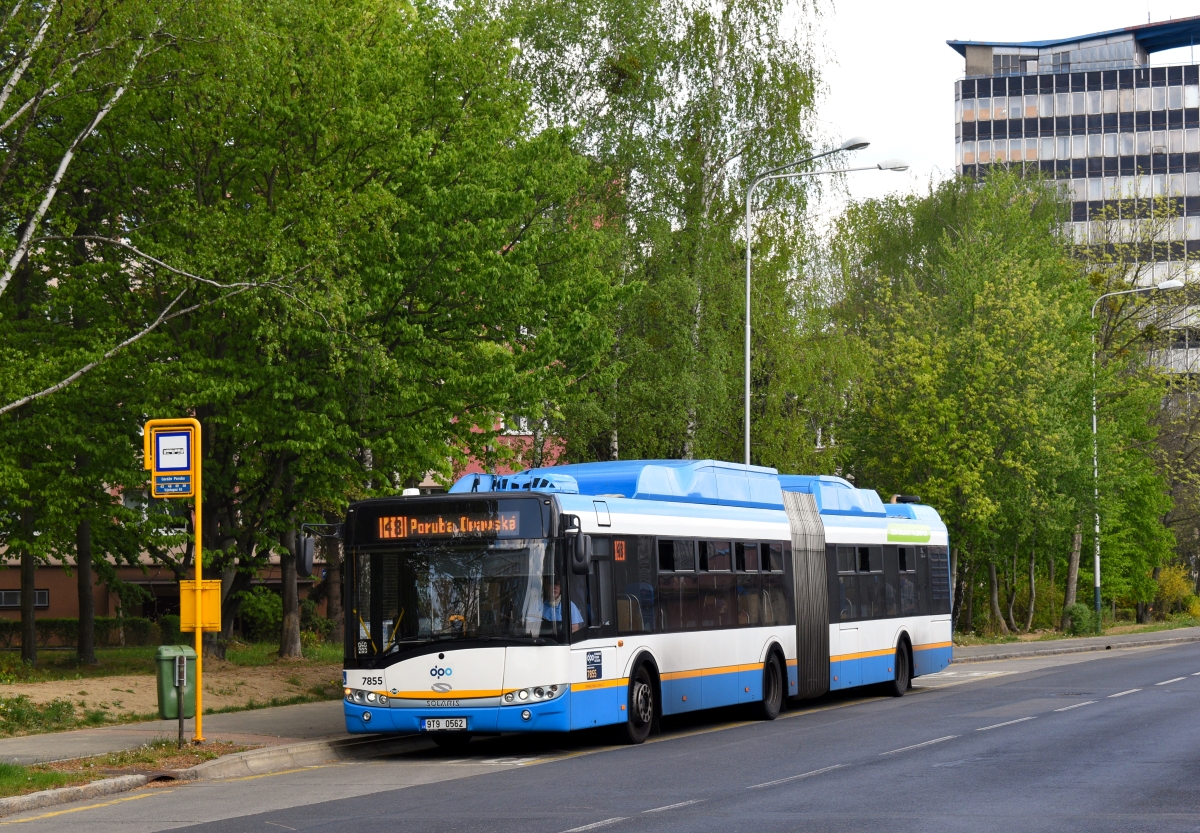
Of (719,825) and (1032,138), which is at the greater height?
(1032,138)

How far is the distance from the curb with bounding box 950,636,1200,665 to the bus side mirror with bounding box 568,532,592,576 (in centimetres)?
2153

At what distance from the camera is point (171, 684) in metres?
16.8

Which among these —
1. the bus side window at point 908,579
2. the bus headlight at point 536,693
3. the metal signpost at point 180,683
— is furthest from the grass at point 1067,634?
the metal signpost at point 180,683

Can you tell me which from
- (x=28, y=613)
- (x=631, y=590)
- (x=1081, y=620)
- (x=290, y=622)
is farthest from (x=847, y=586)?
(x=1081, y=620)

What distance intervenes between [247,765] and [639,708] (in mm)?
4851

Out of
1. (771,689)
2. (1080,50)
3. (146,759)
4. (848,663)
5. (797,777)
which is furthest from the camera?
(1080,50)

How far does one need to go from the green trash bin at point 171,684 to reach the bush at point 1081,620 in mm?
44100

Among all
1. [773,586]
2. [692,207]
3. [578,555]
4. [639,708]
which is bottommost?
[639,708]

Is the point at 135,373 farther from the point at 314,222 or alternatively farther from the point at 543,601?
the point at 543,601

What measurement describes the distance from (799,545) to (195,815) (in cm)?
1260

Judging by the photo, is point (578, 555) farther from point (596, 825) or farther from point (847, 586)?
point (847, 586)

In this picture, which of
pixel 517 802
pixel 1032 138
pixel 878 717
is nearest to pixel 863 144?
pixel 878 717

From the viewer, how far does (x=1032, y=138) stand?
119500mm

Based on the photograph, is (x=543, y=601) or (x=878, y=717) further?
(x=878, y=717)
